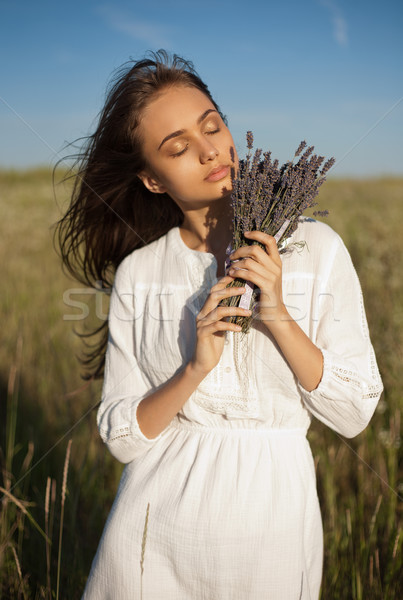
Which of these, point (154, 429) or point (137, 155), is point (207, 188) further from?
point (154, 429)

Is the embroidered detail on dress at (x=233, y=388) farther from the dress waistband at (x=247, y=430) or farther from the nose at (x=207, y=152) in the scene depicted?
the nose at (x=207, y=152)

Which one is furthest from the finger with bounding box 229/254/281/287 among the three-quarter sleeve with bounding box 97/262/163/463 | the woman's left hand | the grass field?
the grass field

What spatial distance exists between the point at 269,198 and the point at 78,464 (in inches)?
94.1

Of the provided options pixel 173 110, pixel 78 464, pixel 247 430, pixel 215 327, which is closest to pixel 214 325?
pixel 215 327

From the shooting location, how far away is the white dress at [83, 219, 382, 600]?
5.19 feet

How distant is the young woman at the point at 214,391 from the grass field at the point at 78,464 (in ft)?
1.00

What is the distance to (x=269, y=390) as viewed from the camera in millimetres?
1686

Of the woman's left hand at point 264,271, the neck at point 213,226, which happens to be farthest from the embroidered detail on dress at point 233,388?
the neck at point 213,226

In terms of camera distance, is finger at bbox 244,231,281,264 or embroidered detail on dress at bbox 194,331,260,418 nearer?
finger at bbox 244,231,281,264

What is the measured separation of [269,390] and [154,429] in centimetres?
39

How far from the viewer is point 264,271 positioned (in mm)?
1464

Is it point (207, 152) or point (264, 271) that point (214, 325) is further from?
point (207, 152)

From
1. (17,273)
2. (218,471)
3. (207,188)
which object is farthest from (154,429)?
(17,273)

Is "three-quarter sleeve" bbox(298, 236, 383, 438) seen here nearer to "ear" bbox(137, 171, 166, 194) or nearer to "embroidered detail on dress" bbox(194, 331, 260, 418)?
"embroidered detail on dress" bbox(194, 331, 260, 418)
